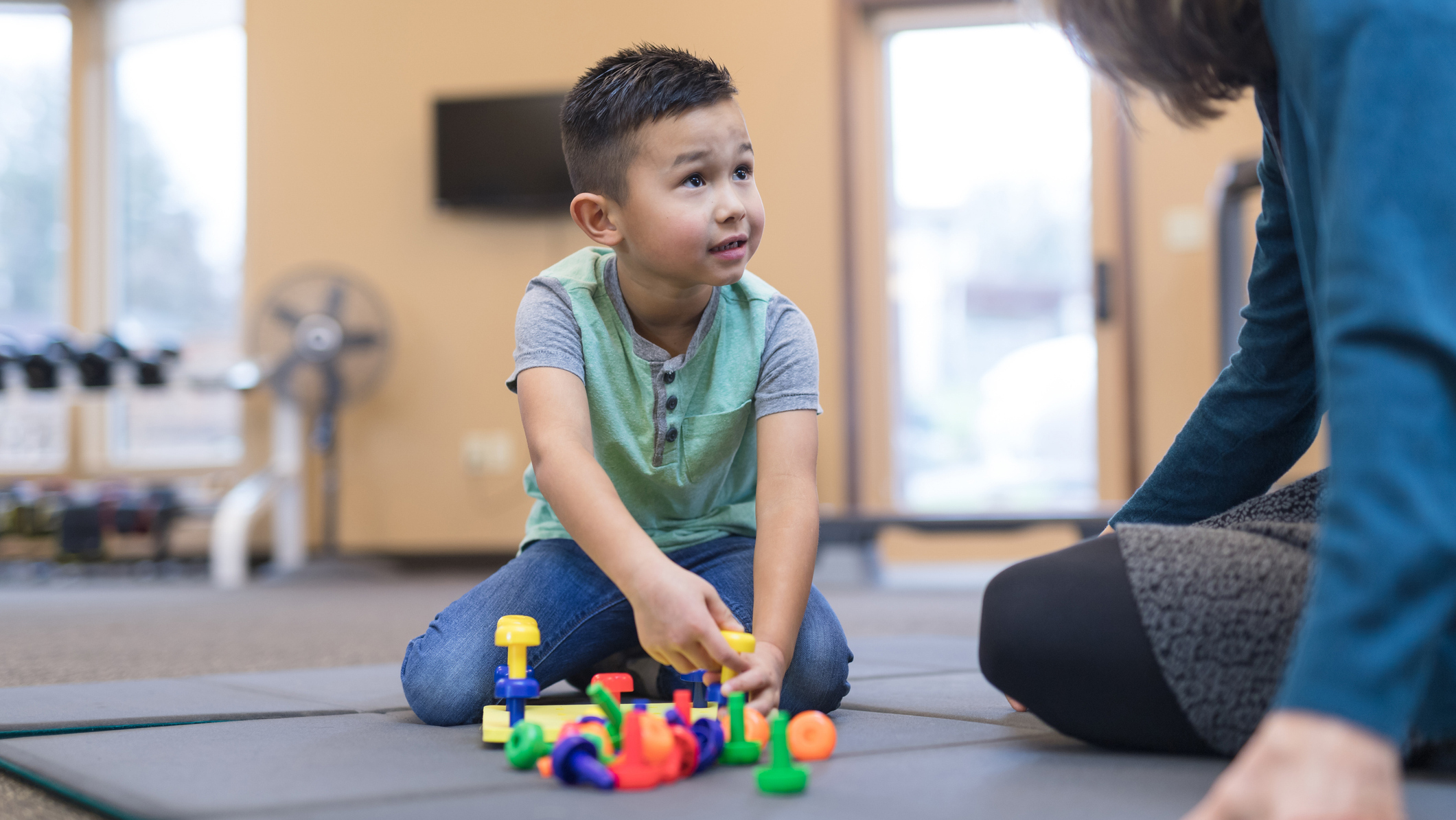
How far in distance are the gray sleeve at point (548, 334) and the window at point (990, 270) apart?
300cm

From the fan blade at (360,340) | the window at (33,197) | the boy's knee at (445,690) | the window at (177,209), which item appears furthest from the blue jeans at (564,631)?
the window at (33,197)

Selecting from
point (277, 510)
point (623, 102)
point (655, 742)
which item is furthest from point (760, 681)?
point (277, 510)

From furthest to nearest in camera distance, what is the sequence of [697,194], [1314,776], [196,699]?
[196,699] → [697,194] → [1314,776]

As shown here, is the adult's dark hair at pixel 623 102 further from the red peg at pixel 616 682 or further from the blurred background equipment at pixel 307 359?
the blurred background equipment at pixel 307 359

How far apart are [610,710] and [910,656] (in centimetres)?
86

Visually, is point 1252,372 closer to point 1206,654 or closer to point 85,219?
point 1206,654

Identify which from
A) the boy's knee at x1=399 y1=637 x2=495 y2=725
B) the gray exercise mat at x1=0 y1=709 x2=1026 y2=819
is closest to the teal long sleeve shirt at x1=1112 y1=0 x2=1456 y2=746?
the gray exercise mat at x1=0 y1=709 x2=1026 y2=819

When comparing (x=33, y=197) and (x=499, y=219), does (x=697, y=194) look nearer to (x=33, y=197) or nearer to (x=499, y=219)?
(x=499, y=219)

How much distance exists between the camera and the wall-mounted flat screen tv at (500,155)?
12.8ft

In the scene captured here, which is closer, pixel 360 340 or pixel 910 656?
pixel 910 656

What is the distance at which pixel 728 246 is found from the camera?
1.07 meters

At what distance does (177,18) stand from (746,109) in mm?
2249

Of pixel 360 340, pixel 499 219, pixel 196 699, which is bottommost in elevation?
pixel 196 699

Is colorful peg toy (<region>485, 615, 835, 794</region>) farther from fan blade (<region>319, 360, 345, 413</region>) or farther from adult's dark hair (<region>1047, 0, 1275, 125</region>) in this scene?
fan blade (<region>319, 360, 345, 413</region>)
